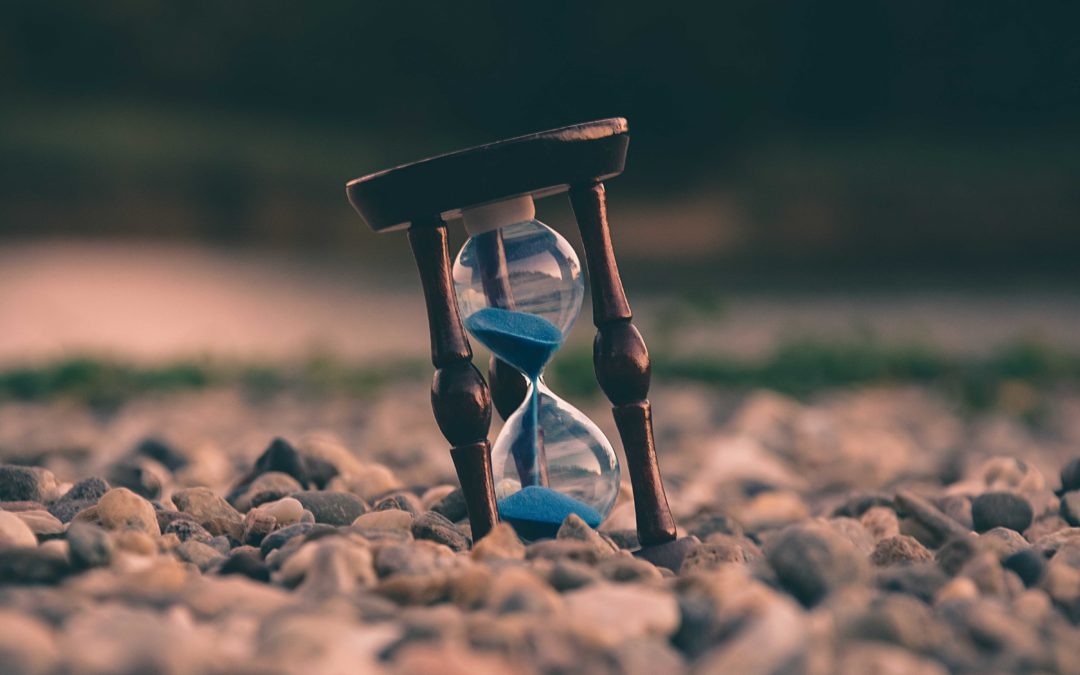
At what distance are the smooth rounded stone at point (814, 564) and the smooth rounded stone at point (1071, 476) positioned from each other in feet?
4.00

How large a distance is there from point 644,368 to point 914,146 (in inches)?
580

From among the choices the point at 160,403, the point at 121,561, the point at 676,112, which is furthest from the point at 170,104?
the point at 121,561

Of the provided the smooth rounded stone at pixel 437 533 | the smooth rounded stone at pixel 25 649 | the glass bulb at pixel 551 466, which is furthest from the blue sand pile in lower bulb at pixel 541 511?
the smooth rounded stone at pixel 25 649

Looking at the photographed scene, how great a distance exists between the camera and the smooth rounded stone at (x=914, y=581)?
168 centimetres

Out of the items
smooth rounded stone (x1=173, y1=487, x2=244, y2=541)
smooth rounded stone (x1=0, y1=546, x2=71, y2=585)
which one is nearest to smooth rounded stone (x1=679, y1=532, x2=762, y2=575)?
smooth rounded stone (x1=173, y1=487, x2=244, y2=541)

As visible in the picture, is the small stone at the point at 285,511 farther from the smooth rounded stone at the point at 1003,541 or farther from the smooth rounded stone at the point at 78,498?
Answer: the smooth rounded stone at the point at 1003,541

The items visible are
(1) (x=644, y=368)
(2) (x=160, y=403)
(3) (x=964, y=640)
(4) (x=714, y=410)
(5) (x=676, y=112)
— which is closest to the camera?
(3) (x=964, y=640)

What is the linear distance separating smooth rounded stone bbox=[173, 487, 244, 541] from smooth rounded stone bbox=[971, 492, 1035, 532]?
4.42 feet

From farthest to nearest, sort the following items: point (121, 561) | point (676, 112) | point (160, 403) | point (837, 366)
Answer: point (676, 112), point (837, 366), point (160, 403), point (121, 561)

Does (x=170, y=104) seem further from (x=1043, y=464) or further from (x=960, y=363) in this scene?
(x=1043, y=464)

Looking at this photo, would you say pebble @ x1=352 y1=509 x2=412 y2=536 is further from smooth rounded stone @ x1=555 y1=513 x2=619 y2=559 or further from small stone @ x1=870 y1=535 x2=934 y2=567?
small stone @ x1=870 y1=535 x2=934 y2=567

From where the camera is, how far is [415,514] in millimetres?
2285

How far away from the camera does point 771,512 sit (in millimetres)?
2789

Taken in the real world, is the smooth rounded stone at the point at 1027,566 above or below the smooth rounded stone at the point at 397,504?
below
